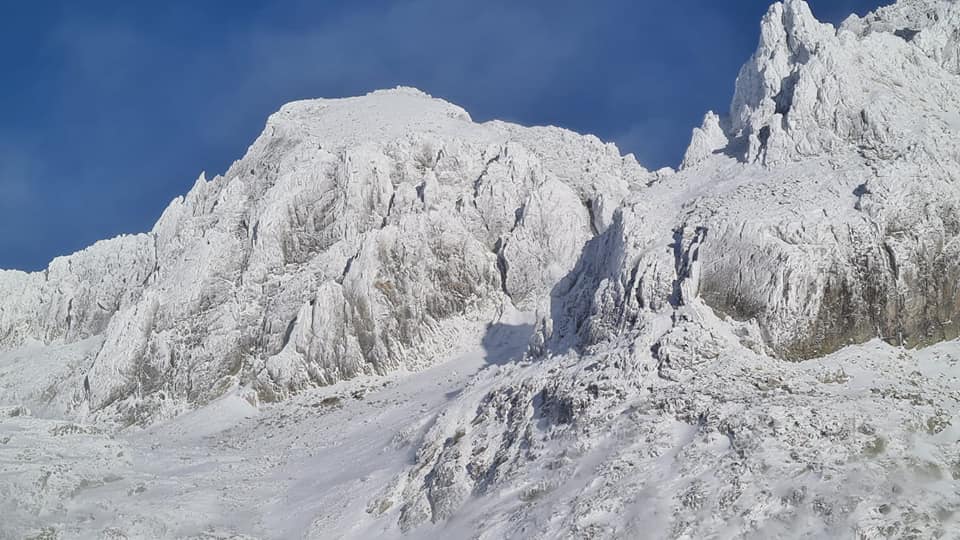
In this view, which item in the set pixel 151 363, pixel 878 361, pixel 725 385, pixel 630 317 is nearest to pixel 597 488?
pixel 725 385

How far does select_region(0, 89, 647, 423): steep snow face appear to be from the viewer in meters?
51.8

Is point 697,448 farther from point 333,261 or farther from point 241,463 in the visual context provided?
point 333,261

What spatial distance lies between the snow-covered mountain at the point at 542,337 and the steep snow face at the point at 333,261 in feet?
0.67

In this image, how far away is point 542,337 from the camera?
120 ft

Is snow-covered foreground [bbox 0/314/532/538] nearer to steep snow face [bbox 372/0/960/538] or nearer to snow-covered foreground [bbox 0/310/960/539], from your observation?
snow-covered foreground [bbox 0/310/960/539]

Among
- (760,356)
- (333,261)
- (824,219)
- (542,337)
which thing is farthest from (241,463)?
(824,219)

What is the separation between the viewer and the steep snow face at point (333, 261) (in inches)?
2040

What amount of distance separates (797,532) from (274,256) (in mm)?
43853

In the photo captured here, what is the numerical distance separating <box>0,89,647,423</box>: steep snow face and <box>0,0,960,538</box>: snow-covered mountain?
0.67ft

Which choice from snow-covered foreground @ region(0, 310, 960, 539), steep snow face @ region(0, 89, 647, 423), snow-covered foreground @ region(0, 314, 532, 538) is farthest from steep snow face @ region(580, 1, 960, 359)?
steep snow face @ region(0, 89, 647, 423)

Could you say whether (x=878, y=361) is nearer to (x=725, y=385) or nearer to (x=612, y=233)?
(x=725, y=385)

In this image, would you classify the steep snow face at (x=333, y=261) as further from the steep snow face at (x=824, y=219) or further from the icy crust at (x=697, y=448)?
the icy crust at (x=697, y=448)

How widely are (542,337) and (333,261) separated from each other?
75.8 ft

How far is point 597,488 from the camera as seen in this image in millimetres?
24281
